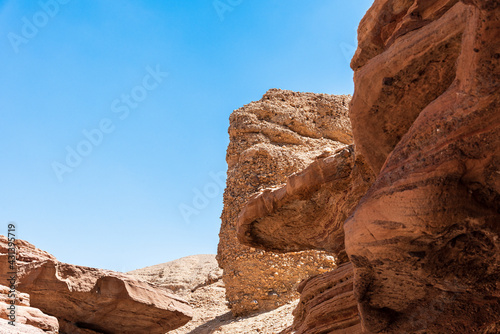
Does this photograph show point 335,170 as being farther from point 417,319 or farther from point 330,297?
point 417,319

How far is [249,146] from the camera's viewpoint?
44.1 feet

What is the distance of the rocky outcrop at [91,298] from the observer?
8234 mm

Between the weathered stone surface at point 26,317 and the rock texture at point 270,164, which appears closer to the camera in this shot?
the weathered stone surface at point 26,317

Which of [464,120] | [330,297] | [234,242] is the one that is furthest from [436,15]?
[234,242]

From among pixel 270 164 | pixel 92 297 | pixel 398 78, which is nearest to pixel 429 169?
pixel 398 78

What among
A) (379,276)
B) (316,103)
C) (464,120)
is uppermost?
(316,103)

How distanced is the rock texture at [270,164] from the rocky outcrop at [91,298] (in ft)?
9.60

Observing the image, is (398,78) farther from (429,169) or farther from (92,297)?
(92,297)

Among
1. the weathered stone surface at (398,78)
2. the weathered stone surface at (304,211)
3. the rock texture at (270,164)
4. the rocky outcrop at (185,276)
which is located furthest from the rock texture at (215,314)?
the weathered stone surface at (398,78)

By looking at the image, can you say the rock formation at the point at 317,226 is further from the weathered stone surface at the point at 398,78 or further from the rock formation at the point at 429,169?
the rock formation at the point at 429,169

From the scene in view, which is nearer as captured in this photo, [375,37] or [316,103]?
[375,37]

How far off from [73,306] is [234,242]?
4.85 m

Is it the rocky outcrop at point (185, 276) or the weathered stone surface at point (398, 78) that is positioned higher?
the rocky outcrop at point (185, 276)

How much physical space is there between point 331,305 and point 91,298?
202 inches
